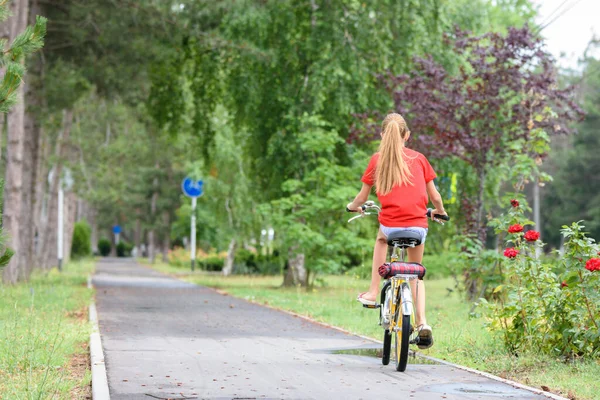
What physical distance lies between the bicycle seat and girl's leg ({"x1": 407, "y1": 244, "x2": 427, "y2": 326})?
104 mm

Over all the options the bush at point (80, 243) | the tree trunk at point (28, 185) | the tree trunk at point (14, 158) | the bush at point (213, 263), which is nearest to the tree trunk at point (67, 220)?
the bush at point (213, 263)

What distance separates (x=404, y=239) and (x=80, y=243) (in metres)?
56.7

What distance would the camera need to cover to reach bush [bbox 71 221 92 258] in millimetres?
63469

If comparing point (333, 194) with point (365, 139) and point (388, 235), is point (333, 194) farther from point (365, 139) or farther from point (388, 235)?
point (388, 235)

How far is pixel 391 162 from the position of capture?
9312 mm

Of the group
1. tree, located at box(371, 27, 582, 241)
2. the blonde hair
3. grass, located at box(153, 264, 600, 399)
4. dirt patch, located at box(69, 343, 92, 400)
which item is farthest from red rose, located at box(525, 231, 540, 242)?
tree, located at box(371, 27, 582, 241)

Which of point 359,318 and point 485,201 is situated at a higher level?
point 485,201

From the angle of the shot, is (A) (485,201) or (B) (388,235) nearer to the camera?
(B) (388,235)

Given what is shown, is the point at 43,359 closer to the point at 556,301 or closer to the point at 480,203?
the point at 556,301

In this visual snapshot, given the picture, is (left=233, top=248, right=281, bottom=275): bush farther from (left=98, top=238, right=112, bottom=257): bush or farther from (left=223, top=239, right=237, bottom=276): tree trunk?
(left=98, top=238, right=112, bottom=257): bush

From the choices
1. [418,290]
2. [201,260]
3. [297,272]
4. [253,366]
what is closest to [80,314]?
[253,366]

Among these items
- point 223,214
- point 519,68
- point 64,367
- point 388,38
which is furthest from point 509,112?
point 223,214

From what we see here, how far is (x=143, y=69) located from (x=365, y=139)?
23.0ft

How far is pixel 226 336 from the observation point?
1223 centimetres
